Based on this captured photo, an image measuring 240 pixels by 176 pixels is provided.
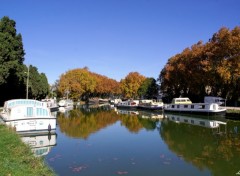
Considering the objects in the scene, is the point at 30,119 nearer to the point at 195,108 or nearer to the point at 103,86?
the point at 195,108

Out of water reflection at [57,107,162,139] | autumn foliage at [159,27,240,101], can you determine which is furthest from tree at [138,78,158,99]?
water reflection at [57,107,162,139]

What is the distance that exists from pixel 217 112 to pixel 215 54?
34.8ft

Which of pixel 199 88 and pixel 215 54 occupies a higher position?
pixel 215 54

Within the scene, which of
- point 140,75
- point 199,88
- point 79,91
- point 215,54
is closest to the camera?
point 215,54

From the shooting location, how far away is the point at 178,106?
2494 inches

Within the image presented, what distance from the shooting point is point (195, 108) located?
57281 mm

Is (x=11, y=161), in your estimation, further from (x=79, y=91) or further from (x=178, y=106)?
(x=79, y=91)

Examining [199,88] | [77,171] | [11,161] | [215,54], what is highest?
[215,54]

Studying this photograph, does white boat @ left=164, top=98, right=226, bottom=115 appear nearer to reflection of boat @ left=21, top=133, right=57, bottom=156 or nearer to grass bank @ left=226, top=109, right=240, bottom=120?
grass bank @ left=226, top=109, right=240, bottom=120

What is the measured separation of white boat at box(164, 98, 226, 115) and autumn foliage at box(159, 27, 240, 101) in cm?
448

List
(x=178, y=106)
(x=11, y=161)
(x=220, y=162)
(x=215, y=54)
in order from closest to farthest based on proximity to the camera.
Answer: (x=11, y=161) → (x=220, y=162) → (x=215, y=54) → (x=178, y=106)

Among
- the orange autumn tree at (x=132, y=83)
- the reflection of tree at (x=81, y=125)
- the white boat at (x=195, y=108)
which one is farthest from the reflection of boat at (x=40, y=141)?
the orange autumn tree at (x=132, y=83)

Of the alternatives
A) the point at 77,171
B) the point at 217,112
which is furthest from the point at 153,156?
the point at 217,112

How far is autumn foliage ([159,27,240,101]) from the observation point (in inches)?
2063
